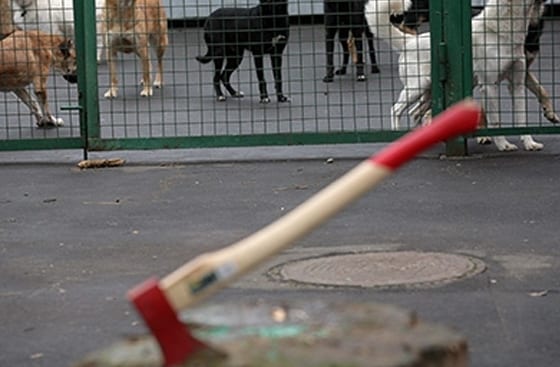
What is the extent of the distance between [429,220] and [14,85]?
579cm

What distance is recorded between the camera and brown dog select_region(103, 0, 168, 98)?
539 inches

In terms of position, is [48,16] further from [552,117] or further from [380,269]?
[380,269]

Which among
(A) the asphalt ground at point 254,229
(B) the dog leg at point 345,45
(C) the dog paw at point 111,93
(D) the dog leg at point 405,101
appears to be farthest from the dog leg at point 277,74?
(C) the dog paw at point 111,93

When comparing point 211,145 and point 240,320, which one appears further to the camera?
point 211,145

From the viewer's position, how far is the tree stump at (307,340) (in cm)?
273

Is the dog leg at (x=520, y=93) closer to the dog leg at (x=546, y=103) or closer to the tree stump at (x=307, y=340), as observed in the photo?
the dog leg at (x=546, y=103)

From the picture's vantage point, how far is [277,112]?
1337cm

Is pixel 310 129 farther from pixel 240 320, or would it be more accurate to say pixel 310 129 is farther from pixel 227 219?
pixel 240 320

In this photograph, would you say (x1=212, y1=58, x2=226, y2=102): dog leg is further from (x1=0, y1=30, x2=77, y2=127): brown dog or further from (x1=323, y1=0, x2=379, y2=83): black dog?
(x1=0, y1=30, x2=77, y2=127): brown dog

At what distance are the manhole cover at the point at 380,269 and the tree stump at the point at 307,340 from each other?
3.90m

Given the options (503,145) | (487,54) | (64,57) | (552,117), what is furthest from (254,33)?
(552,117)

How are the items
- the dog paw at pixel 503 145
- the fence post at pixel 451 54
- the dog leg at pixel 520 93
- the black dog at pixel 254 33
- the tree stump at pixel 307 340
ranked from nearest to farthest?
the tree stump at pixel 307 340 → the fence post at pixel 451 54 → the dog leg at pixel 520 93 → the dog paw at pixel 503 145 → the black dog at pixel 254 33

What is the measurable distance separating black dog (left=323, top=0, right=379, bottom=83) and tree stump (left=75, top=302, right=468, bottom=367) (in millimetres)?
9945

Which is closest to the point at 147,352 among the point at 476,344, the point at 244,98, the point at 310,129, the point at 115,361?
the point at 115,361
